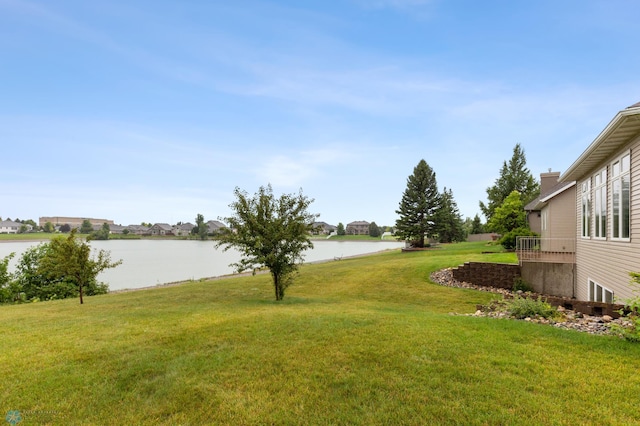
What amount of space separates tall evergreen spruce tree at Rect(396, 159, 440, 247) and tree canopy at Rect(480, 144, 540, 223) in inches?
475

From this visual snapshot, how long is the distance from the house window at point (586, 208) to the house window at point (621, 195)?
251 cm

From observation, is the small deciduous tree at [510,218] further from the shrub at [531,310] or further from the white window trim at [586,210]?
the shrub at [531,310]

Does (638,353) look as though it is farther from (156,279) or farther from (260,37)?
(156,279)

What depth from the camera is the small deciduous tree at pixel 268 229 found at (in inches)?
415

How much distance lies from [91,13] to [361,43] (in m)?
12.2

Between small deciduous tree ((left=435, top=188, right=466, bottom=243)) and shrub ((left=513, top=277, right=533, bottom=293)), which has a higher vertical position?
small deciduous tree ((left=435, top=188, right=466, bottom=243))

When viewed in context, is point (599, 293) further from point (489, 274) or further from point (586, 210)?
point (489, 274)

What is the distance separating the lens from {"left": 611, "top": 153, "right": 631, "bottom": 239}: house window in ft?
23.3

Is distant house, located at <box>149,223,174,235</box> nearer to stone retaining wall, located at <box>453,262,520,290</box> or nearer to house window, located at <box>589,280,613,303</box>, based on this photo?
stone retaining wall, located at <box>453,262,520,290</box>

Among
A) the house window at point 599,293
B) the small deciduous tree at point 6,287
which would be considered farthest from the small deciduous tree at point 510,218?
the small deciduous tree at point 6,287

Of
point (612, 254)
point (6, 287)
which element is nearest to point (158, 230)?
point (6, 287)

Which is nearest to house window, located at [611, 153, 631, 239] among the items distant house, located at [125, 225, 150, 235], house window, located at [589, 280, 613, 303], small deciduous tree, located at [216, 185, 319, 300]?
house window, located at [589, 280, 613, 303]

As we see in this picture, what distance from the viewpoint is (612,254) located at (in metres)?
8.05

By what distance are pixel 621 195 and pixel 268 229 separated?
30.9 ft
